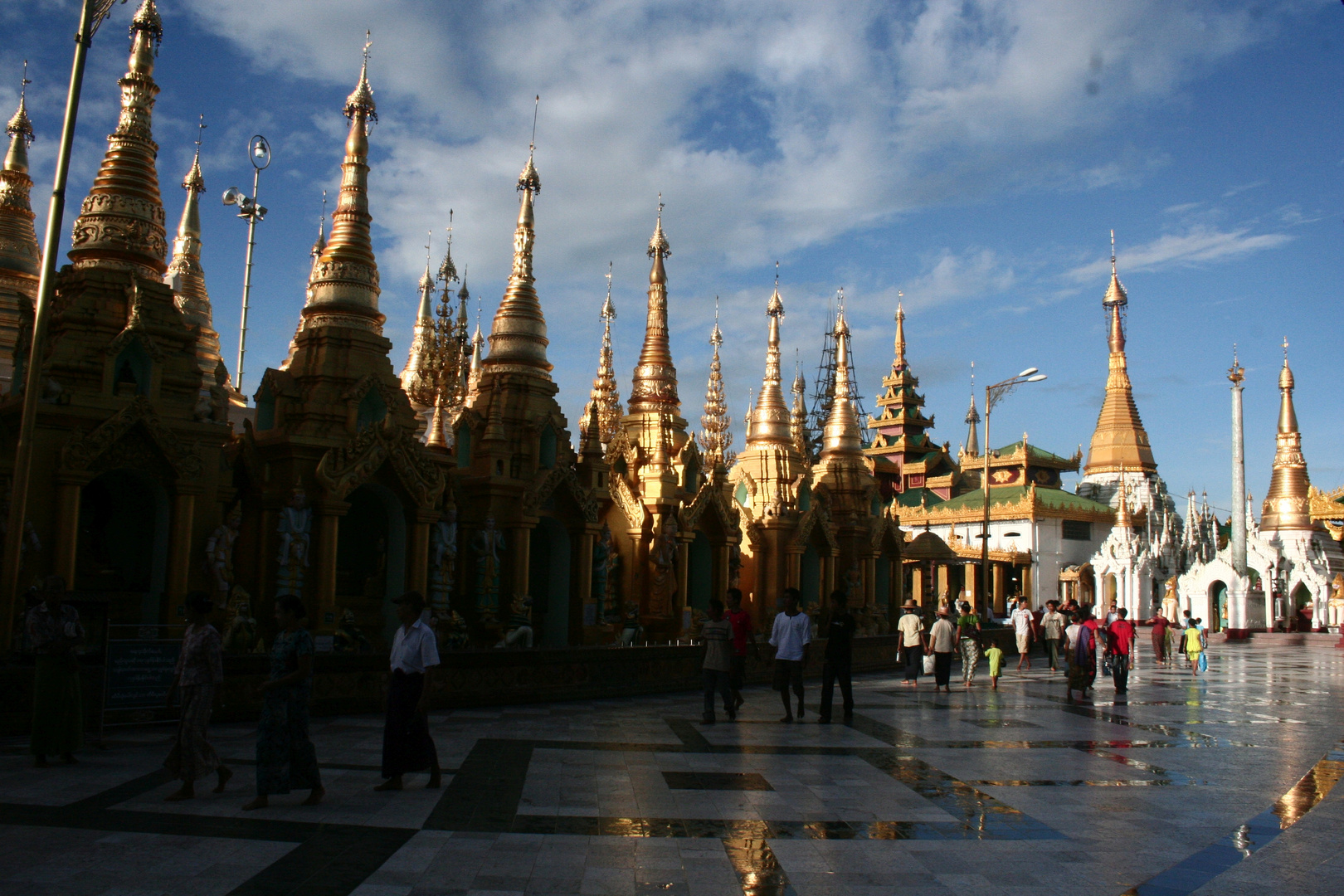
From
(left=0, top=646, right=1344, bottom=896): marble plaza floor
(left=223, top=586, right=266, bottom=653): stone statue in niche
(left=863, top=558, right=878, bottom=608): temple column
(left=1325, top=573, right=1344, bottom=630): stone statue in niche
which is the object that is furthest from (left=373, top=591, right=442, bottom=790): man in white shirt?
(left=1325, top=573, right=1344, bottom=630): stone statue in niche

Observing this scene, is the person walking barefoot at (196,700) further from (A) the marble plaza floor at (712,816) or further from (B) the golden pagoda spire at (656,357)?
(B) the golden pagoda spire at (656,357)

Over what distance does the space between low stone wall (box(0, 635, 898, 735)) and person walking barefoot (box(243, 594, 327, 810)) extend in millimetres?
4081

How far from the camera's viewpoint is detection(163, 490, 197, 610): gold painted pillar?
15406mm

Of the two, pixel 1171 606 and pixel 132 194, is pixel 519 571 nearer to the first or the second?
pixel 132 194

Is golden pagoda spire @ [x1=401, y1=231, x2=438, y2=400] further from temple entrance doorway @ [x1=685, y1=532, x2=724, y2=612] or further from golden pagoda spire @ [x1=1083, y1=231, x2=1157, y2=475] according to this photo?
golden pagoda spire @ [x1=1083, y1=231, x2=1157, y2=475]

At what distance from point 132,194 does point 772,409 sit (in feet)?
61.7

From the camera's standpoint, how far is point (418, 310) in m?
35.4

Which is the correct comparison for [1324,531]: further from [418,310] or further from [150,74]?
[150,74]

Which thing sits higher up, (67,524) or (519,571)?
(67,524)

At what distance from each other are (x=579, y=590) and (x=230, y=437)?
297 inches

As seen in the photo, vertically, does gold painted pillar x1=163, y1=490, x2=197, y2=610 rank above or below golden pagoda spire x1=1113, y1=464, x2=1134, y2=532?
below

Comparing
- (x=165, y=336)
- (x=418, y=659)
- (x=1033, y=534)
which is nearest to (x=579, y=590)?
(x=165, y=336)

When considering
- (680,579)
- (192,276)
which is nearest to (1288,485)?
(680,579)

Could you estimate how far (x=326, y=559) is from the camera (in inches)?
668
